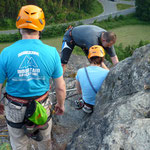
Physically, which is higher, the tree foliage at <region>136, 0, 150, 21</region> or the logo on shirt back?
the logo on shirt back

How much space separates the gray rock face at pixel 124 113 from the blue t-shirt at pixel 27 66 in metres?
0.87

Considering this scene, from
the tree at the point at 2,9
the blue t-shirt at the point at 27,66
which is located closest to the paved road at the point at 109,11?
the tree at the point at 2,9

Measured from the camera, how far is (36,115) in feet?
8.20

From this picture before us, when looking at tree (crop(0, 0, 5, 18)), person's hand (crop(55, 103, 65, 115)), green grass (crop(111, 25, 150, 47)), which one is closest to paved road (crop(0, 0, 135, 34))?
green grass (crop(111, 25, 150, 47))

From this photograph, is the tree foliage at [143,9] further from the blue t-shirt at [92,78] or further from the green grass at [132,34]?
the blue t-shirt at [92,78]

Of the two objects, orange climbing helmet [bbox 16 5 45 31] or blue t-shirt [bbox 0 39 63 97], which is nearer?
blue t-shirt [bbox 0 39 63 97]

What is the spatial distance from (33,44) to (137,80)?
4.80 ft

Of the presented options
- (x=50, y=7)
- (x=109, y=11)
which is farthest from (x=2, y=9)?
(x=109, y=11)

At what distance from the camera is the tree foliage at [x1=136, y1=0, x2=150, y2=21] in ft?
101

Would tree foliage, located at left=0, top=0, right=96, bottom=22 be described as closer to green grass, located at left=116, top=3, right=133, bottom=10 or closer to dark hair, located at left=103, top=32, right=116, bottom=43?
green grass, located at left=116, top=3, right=133, bottom=10

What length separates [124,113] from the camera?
218cm

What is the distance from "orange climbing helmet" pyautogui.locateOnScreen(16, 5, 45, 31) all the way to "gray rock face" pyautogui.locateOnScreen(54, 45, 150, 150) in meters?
1.41

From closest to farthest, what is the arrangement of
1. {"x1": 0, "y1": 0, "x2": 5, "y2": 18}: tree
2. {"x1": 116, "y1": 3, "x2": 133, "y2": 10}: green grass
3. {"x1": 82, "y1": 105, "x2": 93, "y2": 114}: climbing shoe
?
{"x1": 82, "y1": 105, "x2": 93, "y2": 114}: climbing shoe < {"x1": 0, "y1": 0, "x2": 5, "y2": 18}: tree < {"x1": 116, "y1": 3, "x2": 133, "y2": 10}: green grass

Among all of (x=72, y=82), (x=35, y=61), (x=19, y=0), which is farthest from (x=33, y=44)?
(x=19, y=0)
